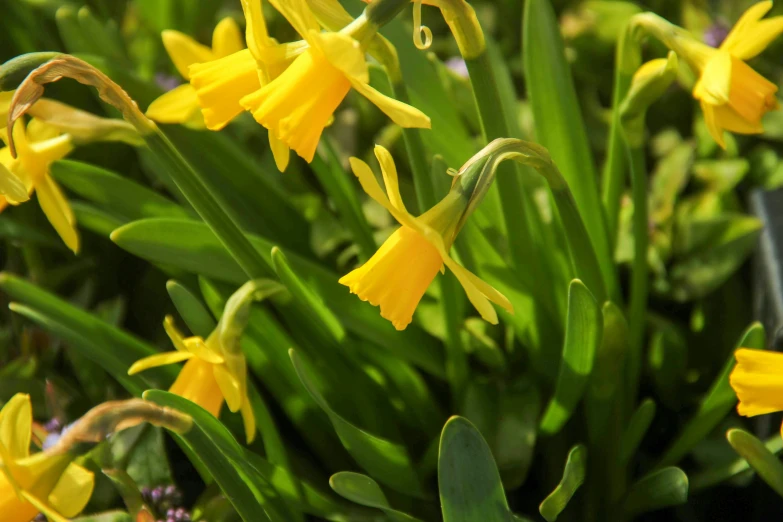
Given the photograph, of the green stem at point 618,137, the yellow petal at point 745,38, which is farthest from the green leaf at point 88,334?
the yellow petal at point 745,38

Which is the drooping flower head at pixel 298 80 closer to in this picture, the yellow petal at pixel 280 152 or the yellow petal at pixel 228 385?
the yellow petal at pixel 280 152

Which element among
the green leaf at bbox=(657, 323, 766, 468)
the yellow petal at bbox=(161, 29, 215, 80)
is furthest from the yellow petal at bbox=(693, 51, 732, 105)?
the yellow petal at bbox=(161, 29, 215, 80)

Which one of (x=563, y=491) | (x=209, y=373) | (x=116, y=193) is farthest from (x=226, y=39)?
(x=563, y=491)

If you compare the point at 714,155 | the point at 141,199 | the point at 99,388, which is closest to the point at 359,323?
the point at 141,199

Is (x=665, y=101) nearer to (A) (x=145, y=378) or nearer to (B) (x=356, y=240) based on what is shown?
(B) (x=356, y=240)

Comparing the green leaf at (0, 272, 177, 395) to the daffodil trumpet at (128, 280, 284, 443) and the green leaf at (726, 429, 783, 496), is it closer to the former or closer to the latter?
the daffodil trumpet at (128, 280, 284, 443)
